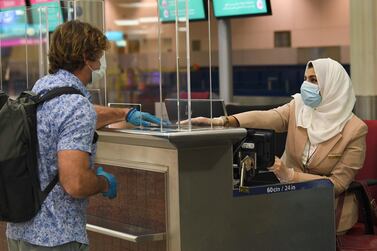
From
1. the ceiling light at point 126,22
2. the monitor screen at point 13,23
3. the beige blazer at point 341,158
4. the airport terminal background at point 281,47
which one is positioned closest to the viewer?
the beige blazer at point 341,158

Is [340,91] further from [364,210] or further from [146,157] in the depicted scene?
[146,157]

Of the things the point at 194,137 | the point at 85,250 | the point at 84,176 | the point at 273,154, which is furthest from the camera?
the point at 273,154

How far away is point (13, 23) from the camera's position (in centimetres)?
537

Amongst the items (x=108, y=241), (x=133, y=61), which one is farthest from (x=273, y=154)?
(x=133, y=61)

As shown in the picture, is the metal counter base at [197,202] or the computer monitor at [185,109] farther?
the computer monitor at [185,109]

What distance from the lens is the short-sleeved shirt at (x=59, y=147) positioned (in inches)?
93.7

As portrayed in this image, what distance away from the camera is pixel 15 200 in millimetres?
2443

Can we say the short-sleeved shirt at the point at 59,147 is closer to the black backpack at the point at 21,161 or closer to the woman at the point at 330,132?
the black backpack at the point at 21,161

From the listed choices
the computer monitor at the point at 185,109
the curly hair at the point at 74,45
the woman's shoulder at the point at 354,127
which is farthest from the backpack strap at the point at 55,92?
the woman's shoulder at the point at 354,127

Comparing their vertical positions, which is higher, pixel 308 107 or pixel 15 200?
pixel 308 107

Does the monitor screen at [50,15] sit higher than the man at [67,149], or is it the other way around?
the monitor screen at [50,15]

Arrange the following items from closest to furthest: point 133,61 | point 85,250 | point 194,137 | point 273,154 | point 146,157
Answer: point 85,250
point 194,137
point 146,157
point 273,154
point 133,61

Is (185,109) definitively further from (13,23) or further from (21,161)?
(13,23)

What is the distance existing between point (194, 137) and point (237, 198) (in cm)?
38
